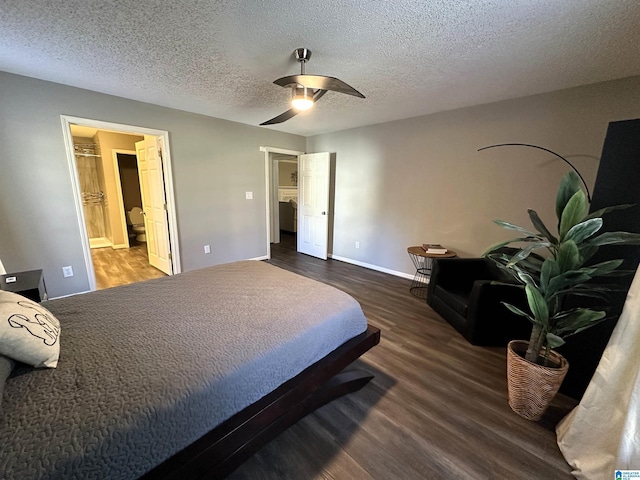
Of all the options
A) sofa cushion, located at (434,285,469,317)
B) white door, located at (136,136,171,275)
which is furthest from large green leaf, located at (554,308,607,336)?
white door, located at (136,136,171,275)

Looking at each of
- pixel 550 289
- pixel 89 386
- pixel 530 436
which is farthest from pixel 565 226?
pixel 89 386

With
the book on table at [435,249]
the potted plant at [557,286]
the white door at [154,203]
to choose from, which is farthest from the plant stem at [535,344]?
the white door at [154,203]

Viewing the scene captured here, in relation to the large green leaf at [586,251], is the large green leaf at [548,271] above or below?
below

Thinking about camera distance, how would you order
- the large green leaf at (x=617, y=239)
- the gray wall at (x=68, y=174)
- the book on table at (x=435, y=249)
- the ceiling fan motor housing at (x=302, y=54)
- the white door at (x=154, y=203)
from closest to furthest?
the large green leaf at (x=617, y=239) < the ceiling fan motor housing at (x=302, y=54) < the gray wall at (x=68, y=174) < the book on table at (x=435, y=249) < the white door at (x=154, y=203)

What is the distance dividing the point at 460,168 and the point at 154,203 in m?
4.49

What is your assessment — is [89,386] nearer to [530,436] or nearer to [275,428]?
[275,428]

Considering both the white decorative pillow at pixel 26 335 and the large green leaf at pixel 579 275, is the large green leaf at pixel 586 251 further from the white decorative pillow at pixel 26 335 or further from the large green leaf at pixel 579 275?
the white decorative pillow at pixel 26 335

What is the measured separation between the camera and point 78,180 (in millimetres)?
2859

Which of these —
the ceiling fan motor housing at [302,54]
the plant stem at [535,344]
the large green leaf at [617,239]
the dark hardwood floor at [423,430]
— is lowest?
the dark hardwood floor at [423,430]

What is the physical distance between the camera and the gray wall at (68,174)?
246cm

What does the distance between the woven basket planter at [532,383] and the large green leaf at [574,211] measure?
0.78m

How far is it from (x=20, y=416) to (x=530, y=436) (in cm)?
→ 236

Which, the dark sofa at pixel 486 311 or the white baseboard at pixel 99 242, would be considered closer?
the dark sofa at pixel 486 311

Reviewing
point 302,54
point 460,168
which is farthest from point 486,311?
point 302,54
